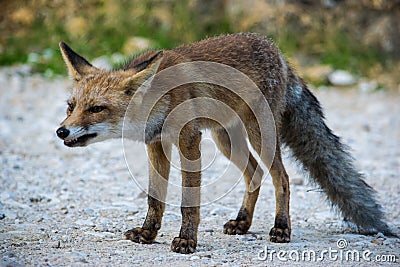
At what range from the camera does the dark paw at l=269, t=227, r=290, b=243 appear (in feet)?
17.1

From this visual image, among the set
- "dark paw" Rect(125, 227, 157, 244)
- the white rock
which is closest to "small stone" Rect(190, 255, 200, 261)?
"dark paw" Rect(125, 227, 157, 244)

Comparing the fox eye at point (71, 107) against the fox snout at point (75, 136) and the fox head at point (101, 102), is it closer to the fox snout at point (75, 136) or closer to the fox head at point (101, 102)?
the fox head at point (101, 102)

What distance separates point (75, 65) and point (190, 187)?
1.37 m

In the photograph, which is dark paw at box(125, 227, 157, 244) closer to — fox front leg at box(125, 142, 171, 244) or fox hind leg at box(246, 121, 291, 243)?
fox front leg at box(125, 142, 171, 244)

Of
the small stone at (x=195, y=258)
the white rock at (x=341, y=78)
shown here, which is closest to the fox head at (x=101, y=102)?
the small stone at (x=195, y=258)

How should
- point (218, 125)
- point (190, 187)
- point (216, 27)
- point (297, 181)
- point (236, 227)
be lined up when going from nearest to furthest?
point (190, 187) < point (218, 125) < point (236, 227) < point (297, 181) < point (216, 27)

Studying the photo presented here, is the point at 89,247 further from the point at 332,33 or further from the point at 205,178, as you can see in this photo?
the point at 332,33

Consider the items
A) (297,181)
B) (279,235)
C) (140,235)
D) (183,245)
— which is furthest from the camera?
(297,181)

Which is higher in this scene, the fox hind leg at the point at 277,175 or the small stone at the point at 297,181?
the small stone at the point at 297,181

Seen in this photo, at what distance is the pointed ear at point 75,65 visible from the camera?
4.99m

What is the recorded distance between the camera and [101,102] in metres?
4.66

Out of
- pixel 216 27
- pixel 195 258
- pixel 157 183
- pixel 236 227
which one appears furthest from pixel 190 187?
pixel 216 27

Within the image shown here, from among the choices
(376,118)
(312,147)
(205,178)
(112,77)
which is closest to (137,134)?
(112,77)

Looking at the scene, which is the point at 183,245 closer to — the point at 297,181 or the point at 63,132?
the point at 63,132
